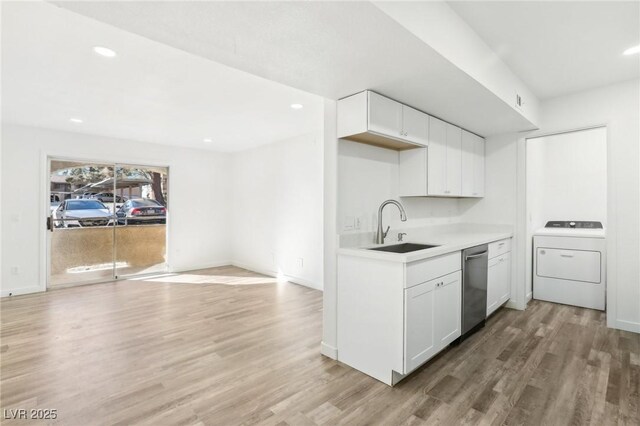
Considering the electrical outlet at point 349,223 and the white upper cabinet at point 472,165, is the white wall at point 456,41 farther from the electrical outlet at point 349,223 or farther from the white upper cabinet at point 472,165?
the electrical outlet at point 349,223

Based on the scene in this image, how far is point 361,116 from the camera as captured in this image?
7.80ft

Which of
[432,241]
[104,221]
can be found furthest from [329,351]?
[104,221]

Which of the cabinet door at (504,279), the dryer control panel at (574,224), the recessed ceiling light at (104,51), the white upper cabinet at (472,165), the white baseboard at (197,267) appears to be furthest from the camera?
the white baseboard at (197,267)

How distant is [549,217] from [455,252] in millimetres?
3283

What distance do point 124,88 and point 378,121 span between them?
258cm

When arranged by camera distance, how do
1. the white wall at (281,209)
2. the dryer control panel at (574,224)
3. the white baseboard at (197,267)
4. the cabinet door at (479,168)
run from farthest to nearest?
the white baseboard at (197,267), the white wall at (281,209), the dryer control panel at (574,224), the cabinet door at (479,168)

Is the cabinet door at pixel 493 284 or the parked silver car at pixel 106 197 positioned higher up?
the parked silver car at pixel 106 197

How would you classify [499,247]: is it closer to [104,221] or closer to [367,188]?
[367,188]

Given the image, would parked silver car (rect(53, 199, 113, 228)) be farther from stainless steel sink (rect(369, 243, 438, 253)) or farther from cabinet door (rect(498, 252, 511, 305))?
cabinet door (rect(498, 252, 511, 305))

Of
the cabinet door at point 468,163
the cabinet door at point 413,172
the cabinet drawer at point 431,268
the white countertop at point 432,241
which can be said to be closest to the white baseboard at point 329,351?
the white countertop at point 432,241

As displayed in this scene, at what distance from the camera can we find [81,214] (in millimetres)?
5113

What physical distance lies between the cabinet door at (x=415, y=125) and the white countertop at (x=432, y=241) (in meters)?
0.94

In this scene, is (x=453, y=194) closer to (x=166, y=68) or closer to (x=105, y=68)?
(x=166, y=68)

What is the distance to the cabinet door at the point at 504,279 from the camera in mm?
3533
